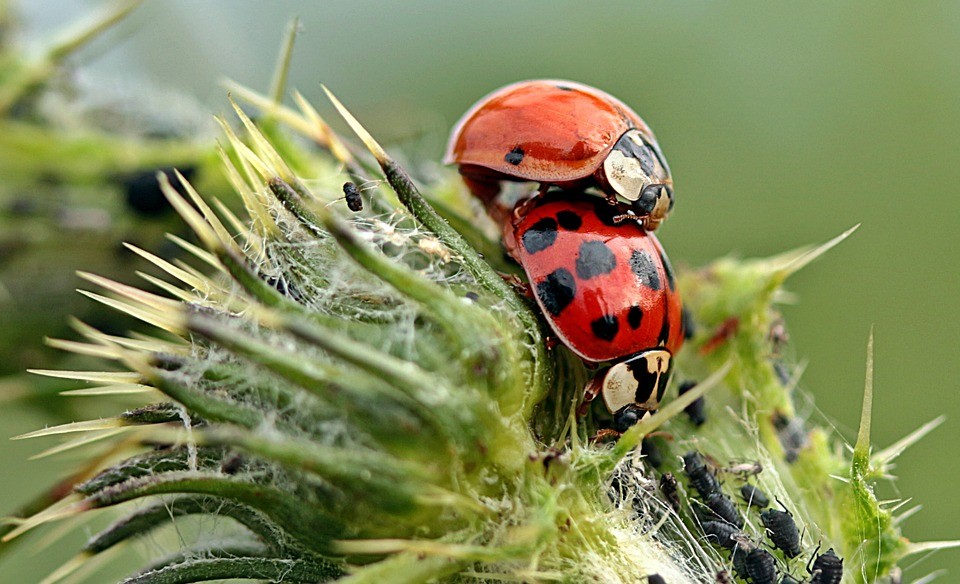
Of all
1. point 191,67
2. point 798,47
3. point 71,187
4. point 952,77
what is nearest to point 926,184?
point 952,77

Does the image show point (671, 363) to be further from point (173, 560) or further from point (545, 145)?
point (173, 560)

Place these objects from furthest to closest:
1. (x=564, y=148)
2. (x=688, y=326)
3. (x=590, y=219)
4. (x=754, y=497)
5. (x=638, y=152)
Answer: (x=688, y=326) → (x=638, y=152) → (x=564, y=148) → (x=590, y=219) → (x=754, y=497)

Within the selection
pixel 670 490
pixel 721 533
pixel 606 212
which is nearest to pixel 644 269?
pixel 606 212

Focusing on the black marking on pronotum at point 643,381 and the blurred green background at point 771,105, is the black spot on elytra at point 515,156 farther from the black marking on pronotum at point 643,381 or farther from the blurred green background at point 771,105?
the blurred green background at point 771,105

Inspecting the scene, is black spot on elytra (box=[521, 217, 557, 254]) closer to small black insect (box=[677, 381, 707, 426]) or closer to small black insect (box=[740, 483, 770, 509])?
small black insect (box=[677, 381, 707, 426])

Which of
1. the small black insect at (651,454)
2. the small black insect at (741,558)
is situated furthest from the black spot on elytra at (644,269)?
the small black insect at (741,558)

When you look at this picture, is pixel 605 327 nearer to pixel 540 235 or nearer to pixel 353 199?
pixel 540 235
